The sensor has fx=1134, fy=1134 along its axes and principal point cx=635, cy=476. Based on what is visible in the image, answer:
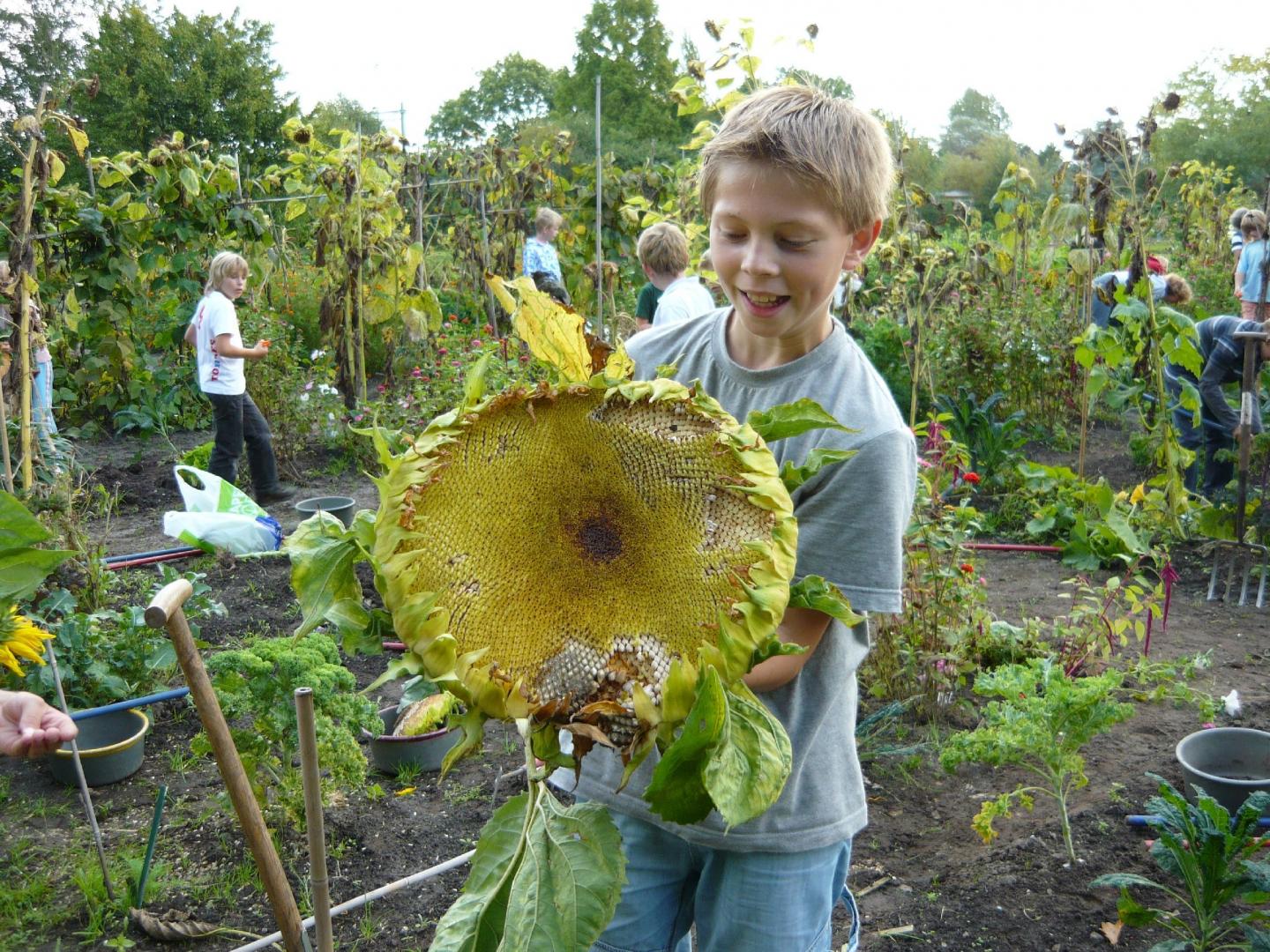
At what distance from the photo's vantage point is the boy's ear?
1.56m

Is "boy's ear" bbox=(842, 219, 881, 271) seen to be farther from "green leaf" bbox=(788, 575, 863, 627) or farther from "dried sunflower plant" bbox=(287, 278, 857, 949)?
"green leaf" bbox=(788, 575, 863, 627)

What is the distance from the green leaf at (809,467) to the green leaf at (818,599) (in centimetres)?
11

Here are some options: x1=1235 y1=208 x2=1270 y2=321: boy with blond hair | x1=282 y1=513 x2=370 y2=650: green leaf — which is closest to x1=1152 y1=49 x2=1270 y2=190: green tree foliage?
x1=1235 y1=208 x2=1270 y2=321: boy with blond hair

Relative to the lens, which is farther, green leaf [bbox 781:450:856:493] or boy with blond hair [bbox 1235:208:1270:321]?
boy with blond hair [bbox 1235:208:1270:321]

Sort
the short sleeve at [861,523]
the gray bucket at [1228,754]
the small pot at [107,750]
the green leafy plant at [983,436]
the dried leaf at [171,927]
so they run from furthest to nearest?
the green leafy plant at [983,436] < the small pot at [107,750] < the gray bucket at [1228,754] < the dried leaf at [171,927] < the short sleeve at [861,523]

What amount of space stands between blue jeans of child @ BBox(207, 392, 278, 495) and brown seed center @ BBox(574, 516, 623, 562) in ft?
22.0

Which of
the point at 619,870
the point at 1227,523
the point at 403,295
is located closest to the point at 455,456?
the point at 619,870

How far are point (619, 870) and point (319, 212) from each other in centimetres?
855

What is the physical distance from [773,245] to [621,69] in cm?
4775

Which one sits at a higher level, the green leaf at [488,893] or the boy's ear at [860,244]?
the boy's ear at [860,244]

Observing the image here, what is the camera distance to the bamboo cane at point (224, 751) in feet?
5.08

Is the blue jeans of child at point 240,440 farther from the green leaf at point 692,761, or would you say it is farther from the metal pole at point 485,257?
the green leaf at point 692,761

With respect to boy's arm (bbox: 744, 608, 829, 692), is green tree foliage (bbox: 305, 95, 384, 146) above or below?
above

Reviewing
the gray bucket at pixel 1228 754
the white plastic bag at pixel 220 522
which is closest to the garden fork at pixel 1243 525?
the gray bucket at pixel 1228 754
